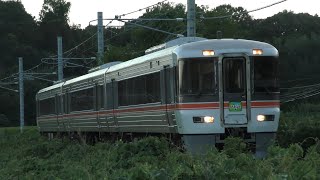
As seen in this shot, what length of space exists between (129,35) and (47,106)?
46865 mm

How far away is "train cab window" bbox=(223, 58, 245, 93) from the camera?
16594 mm

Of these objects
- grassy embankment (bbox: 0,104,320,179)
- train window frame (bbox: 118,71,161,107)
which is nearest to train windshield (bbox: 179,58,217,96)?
grassy embankment (bbox: 0,104,320,179)

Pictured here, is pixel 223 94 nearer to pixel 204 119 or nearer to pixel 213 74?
pixel 213 74

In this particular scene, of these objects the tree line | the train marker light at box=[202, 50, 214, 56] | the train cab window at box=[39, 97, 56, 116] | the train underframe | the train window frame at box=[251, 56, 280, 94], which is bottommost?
the train underframe

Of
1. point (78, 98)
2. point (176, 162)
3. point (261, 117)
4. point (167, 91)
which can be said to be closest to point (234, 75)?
point (261, 117)

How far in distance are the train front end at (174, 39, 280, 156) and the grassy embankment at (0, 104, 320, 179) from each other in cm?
70

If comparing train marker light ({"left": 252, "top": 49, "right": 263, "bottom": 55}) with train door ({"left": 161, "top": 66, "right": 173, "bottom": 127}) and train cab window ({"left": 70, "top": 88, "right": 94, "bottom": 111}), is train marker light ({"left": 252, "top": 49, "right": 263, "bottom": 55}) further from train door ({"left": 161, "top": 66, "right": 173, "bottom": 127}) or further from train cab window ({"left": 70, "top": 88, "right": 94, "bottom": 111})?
train cab window ({"left": 70, "top": 88, "right": 94, "bottom": 111})

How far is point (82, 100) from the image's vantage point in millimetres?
28922

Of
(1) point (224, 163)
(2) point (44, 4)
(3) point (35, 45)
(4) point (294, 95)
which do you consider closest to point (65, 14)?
(2) point (44, 4)

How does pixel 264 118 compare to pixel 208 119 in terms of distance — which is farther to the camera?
pixel 264 118

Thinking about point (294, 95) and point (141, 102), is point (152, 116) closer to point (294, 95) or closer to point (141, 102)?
point (141, 102)

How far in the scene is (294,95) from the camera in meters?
65.1

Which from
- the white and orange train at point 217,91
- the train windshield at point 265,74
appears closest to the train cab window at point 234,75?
the white and orange train at point 217,91

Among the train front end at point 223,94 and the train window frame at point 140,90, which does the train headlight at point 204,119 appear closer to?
the train front end at point 223,94
